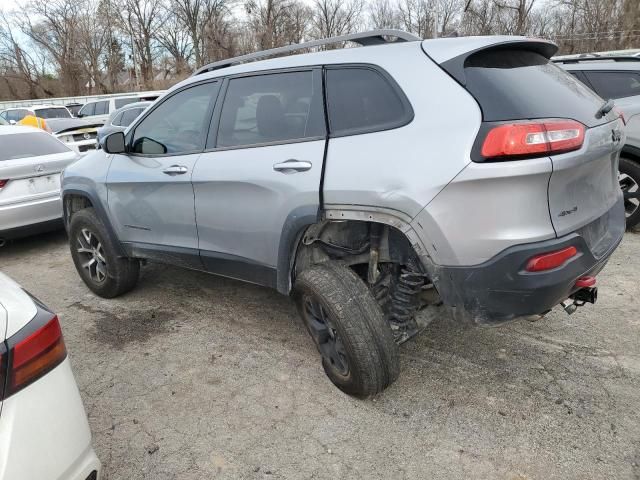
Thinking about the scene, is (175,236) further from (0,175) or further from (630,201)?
(630,201)

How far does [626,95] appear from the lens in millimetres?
5465

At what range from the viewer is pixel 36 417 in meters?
1.64

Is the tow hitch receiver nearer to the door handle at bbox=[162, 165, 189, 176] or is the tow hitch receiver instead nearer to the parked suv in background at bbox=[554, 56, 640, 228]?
the door handle at bbox=[162, 165, 189, 176]

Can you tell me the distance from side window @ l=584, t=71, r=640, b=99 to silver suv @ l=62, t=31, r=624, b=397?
3.38 metres

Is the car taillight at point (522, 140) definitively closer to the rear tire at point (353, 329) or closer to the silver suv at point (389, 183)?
the silver suv at point (389, 183)

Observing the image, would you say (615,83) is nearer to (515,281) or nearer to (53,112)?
(515,281)

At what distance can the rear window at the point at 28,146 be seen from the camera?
593 centimetres

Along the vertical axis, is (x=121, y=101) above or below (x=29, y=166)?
above

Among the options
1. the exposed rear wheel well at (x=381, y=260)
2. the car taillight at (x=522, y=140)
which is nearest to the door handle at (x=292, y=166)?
the exposed rear wheel well at (x=381, y=260)

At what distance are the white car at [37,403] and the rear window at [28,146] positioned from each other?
4839mm

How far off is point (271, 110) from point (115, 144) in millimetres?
1438

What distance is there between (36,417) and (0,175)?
476cm

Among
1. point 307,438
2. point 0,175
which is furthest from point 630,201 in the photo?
point 0,175

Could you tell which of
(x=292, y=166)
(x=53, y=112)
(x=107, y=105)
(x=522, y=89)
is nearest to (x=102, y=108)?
(x=107, y=105)
